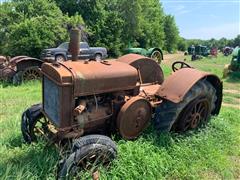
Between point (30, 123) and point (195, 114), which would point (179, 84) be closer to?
point (195, 114)

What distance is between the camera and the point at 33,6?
21797 mm

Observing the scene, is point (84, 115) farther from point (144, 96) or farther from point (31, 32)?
point (31, 32)

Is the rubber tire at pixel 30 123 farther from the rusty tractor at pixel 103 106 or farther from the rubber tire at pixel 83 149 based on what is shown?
the rubber tire at pixel 83 149

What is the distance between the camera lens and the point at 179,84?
436cm

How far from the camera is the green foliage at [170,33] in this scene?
3959 cm

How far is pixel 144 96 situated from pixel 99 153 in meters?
1.20

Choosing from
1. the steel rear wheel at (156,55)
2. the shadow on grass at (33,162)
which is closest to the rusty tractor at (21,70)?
the shadow on grass at (33,162)

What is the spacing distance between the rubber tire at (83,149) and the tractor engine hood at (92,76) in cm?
54

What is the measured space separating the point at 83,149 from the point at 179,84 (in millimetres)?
1683

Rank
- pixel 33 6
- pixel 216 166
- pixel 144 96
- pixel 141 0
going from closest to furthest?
pixel 216 166 → pixel 144 96 → pixel 33 6 → pixel 141 0

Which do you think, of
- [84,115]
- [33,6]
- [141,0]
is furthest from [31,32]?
[84,115]

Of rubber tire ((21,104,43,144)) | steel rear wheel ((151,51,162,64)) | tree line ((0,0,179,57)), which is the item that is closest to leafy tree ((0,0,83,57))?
tree line ((0,0,179,57))

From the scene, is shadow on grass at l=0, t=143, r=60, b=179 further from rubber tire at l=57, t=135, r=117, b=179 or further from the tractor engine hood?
the tractor engine hood

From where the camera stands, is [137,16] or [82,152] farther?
[137,16]
